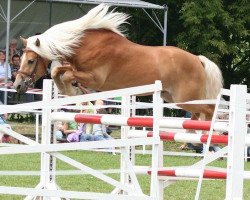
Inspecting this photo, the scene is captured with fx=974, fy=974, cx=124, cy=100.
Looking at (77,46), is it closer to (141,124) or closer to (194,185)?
(194,185)

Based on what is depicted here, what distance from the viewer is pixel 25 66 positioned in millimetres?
12219

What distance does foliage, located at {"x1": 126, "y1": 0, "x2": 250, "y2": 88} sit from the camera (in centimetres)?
2377

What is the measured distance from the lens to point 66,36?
11.9 m

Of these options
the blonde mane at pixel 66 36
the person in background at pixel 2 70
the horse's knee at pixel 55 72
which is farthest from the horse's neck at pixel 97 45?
the person in background at pixel 2 70

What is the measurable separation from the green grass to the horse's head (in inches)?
46.7

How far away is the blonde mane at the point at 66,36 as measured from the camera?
38.9 ft

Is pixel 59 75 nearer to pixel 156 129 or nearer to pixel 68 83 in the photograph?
pixel 68 83

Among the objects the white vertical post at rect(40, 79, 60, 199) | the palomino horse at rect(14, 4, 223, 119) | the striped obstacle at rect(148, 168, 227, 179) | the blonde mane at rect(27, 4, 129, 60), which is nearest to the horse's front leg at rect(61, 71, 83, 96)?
the palomino horse at rect(14, 4, 223, 119)

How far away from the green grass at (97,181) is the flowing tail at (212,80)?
1.36m

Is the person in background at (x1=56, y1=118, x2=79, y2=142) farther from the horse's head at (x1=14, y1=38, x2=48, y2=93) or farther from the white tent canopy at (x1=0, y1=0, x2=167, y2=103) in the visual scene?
the white tent canopy at (x1=0, y1=0, x2=167, y2=103)

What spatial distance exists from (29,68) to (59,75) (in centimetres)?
65

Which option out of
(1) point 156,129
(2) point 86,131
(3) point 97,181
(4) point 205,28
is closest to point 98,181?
(3) point 97,181

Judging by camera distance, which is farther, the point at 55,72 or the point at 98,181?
the point at 98,181

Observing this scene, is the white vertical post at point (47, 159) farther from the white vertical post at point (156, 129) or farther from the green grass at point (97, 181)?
the white vertical post at point (156, 129)
